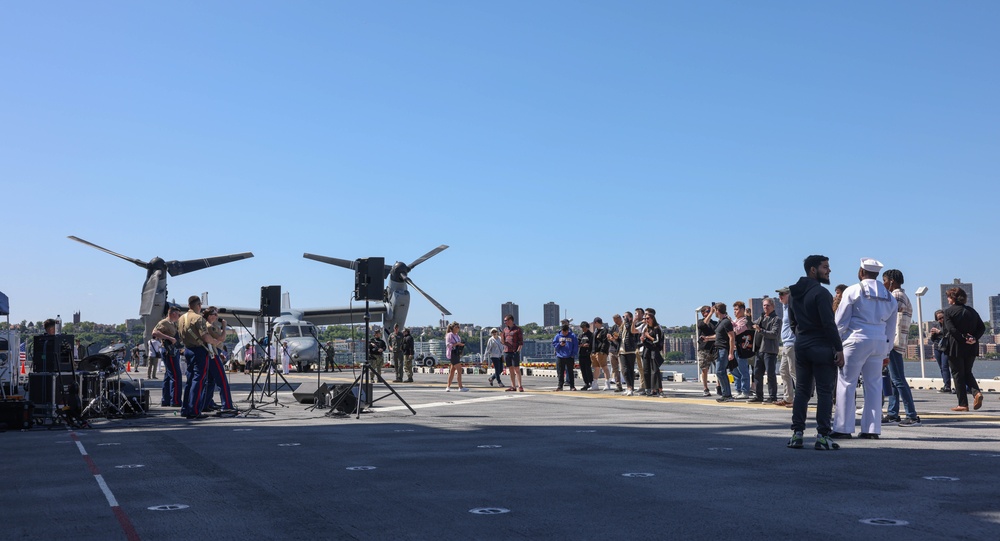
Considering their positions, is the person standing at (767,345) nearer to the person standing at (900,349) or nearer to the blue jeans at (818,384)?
the person standing at (900,349)

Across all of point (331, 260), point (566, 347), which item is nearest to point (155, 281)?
point (331, 260)

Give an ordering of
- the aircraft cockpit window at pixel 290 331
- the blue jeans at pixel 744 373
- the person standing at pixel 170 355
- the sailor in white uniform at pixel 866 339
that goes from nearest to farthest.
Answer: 1. the sailor in white uniform at pixel 866 339
2. the person standing at pixel 170 355
3. the blue jeans at pixel 744 373
4. the aircraft cockpit window at pixel 290 331

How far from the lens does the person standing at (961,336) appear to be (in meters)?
11.9

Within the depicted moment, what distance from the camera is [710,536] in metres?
4.62

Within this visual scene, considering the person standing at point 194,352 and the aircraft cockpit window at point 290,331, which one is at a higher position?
the aircraft cockpit window at point 290,331

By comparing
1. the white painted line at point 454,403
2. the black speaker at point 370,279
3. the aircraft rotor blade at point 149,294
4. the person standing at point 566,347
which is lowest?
the white painted line at point 454,403

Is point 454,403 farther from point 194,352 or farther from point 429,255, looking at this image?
point 429,255

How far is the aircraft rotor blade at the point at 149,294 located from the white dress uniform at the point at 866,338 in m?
31.1

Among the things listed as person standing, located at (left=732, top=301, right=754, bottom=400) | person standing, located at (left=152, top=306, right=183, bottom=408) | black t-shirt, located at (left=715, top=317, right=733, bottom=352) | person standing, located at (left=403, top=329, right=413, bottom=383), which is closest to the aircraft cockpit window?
person standing, located at (left=403, top=329, right=413, bottom=383)

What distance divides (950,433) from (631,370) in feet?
31.0

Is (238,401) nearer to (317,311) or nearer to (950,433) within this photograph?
(950,433)

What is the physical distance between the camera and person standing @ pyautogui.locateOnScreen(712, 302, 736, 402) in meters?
16.1

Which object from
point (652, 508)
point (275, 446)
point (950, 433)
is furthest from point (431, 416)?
point (652, 508)

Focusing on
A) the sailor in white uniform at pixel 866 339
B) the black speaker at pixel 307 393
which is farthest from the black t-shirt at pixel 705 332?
the sailor in white uniform at pixel 866 339
